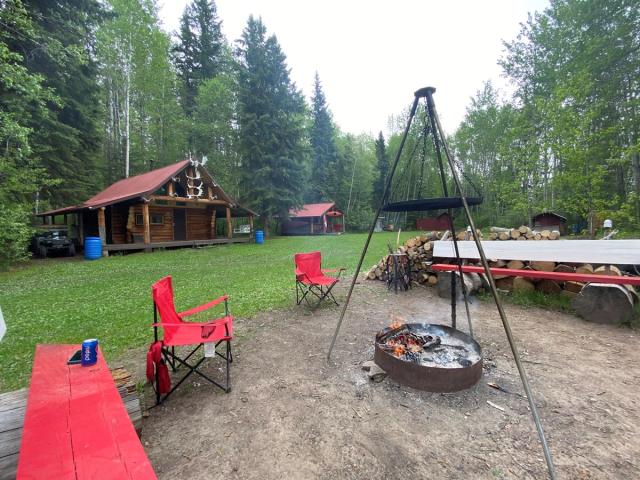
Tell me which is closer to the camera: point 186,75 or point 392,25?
point 392,25

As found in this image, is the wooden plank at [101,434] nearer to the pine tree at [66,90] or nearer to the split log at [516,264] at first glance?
the split log at [516,264]

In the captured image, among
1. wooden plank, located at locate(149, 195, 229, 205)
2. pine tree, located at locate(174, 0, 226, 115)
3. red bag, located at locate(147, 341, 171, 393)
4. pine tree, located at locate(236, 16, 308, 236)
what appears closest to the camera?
red bag, located at locate(147, 341, 171, 393)

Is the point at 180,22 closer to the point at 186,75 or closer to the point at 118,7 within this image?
the point at 186,75

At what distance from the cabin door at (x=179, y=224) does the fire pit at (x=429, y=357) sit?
1552 centimetres

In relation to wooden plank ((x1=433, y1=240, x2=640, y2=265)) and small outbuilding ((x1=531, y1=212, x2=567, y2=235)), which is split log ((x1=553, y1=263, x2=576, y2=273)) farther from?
small outbuilding ((x1=531, y1=212, x2=567, y2=235))

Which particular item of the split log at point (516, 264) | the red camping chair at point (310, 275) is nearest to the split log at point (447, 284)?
the split log at point (516, 264)

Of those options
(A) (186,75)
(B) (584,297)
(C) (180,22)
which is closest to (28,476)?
(B) (584,297)

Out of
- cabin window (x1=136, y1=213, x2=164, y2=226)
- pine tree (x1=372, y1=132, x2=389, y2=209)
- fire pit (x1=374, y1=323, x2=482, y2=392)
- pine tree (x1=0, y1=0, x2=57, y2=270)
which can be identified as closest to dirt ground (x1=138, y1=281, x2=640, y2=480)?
fire pit (x1=374, y1=323, x2=482, y2=392)

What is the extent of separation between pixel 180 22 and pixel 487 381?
34888mm

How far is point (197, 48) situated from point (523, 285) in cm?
3180

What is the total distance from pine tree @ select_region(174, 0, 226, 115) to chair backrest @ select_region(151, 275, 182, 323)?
27.1m

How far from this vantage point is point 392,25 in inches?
256

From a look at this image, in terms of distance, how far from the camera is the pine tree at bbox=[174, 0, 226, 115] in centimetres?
2559

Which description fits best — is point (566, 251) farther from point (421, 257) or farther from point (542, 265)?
point (421, 257)
